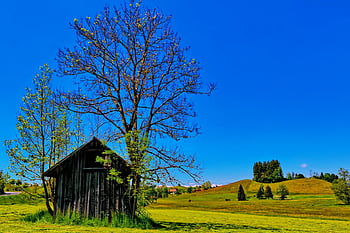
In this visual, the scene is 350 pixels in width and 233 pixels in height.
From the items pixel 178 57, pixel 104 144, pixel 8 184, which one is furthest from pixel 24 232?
pixel 178 57

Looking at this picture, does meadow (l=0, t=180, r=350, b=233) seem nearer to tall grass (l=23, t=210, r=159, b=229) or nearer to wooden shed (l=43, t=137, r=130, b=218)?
tall grass (l=23, t=210, r=159, b=229)

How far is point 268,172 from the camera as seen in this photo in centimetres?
14788

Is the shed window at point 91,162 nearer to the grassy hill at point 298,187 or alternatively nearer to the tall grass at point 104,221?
the tall grass at point 104,221

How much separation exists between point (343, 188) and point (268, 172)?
9018 centimetres

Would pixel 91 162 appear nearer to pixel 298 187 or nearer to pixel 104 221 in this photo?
pixel 104 221

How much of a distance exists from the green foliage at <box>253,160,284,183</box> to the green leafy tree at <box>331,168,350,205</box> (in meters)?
84.8

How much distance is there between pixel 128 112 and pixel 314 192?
101330 millimetres

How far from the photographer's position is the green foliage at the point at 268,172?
145000mm

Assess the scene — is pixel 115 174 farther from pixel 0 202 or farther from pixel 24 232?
pixel 0 202

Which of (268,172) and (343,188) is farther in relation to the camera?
(268,172)

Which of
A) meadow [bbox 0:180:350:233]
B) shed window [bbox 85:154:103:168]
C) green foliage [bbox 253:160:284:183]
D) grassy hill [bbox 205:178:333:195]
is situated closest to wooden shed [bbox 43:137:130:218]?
shed window [bbox 85:154:103:168]

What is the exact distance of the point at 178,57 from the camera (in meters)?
19.2

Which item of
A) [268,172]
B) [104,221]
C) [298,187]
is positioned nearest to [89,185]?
[104,221]

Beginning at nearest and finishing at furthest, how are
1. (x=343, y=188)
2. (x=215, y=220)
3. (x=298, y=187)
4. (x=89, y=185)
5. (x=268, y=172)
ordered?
(x=89, y=185) → (x=215, y=220) → (x=343, y=188) → (x=298, y=187) → (x=268, y=172)
